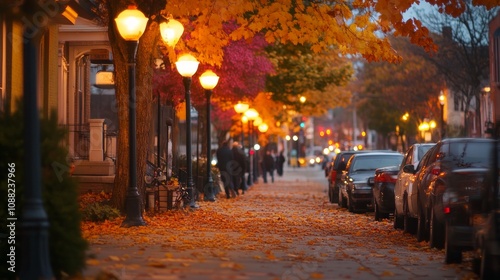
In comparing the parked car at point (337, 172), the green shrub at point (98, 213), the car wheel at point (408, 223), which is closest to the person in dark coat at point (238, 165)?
the parked car at point (337, 172)

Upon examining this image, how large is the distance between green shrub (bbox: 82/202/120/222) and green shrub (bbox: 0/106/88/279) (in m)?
8.73

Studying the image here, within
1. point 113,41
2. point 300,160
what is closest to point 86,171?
point 113,41

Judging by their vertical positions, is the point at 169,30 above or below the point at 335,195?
above

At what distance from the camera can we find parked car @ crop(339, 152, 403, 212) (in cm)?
2628

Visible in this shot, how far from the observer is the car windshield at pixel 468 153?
1608 cm

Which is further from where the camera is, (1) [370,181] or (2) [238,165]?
(2) [238,165]

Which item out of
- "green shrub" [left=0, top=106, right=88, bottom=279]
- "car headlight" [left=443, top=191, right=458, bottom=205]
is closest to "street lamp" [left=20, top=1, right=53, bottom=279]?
"green shrub" [left=0, top=106, right=88, bottom=279]

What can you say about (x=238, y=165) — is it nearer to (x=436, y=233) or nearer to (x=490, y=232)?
(x=436, y=233)

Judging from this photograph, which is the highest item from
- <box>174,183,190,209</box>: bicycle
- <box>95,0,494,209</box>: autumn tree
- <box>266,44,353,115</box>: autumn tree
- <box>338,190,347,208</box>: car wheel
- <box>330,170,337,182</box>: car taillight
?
<box>266,44,353,115</box>: autumn tree

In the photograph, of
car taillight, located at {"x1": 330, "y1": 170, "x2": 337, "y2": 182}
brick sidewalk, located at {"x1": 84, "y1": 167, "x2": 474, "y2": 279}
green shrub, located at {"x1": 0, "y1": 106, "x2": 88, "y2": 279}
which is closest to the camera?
green shrub, located at {"x1": 0, "y1": 106, "x2": 88, "y2": 279}

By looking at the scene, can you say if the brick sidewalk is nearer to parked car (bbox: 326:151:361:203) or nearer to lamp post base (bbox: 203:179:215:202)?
lamp post base (bbox: 203:179:215:202)

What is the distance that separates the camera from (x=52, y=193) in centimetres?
1059

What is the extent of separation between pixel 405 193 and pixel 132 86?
543 cm

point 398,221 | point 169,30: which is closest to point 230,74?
point 169,30
